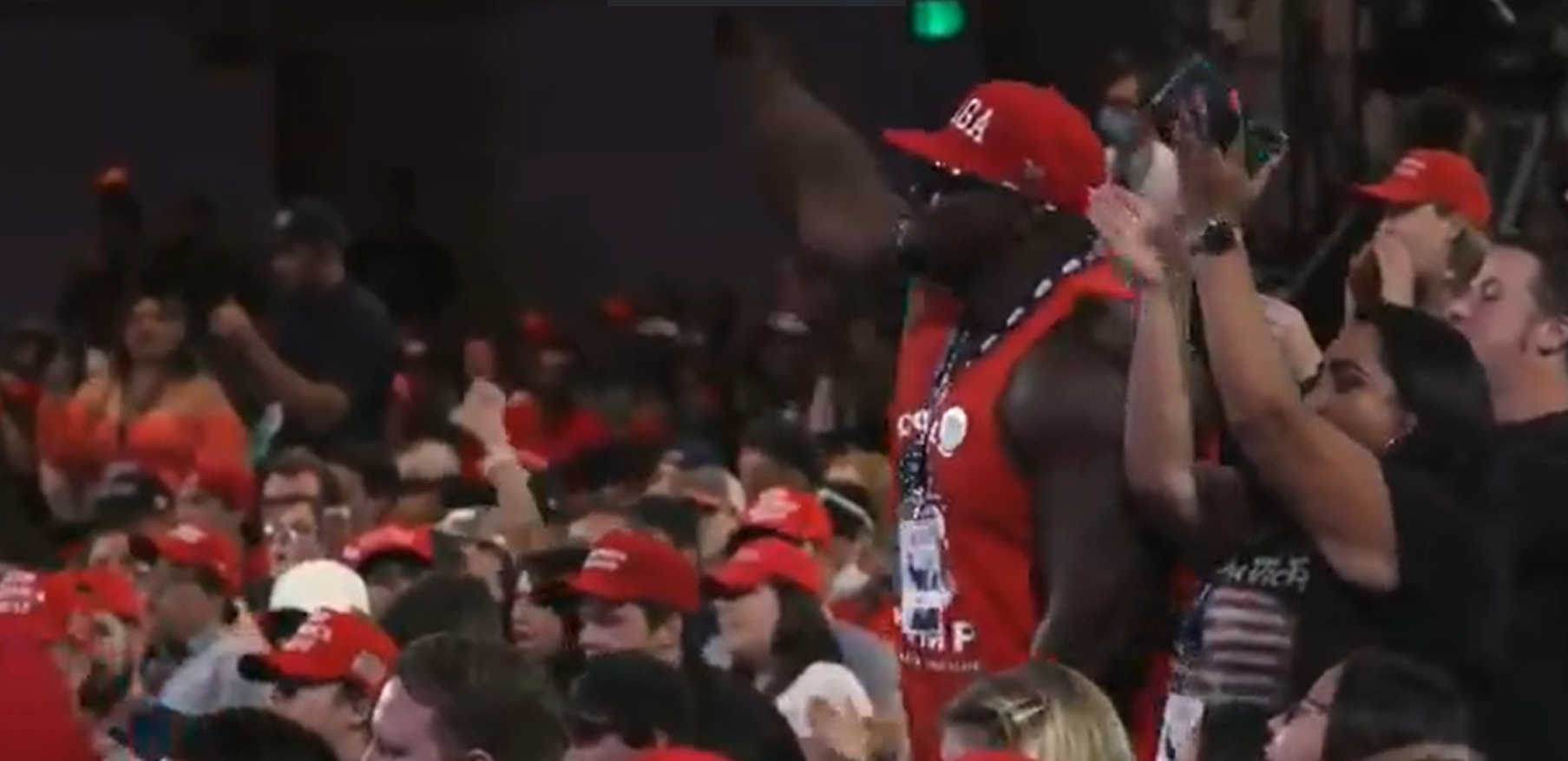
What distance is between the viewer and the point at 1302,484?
4902 millimetres

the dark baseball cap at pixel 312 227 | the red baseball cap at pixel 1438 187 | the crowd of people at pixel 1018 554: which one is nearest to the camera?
the crowd of people at pixel 1018 554

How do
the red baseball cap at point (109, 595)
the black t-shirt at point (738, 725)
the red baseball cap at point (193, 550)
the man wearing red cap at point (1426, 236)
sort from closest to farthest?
the black t-shirt at point (738, 725)
the man wearing red cap at point (1426, 236)
the red baseball cap at point (109, 595)
the red baseball cap at point (193, 550)

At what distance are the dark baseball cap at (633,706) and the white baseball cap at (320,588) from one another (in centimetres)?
249

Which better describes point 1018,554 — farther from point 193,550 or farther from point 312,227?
point 312,227

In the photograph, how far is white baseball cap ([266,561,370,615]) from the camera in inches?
320

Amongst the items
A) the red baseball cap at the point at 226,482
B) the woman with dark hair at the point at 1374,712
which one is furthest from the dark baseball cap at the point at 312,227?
the woman with dark hair at the point at 1374,712

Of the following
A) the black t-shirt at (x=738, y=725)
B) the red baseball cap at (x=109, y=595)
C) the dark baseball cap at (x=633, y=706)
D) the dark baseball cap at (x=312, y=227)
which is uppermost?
the dark baseball cap at (x=633, y=706)

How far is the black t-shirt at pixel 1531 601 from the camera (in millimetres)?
5090

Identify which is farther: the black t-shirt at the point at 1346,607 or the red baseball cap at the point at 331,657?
the red baseball cap at the point at 331,657

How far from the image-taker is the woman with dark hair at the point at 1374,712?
170 inches

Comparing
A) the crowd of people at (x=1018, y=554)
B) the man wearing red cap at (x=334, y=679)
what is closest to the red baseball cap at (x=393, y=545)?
the crowd of people at (x=1018, y=554)

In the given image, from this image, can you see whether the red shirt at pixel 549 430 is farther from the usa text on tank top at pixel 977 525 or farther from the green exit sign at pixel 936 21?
the usa text on tank top at pixel 977 525

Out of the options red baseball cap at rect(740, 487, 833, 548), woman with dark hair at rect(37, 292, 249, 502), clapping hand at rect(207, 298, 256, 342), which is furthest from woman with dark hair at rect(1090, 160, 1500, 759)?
clapping hand at rect(207, 298, 256, 342)

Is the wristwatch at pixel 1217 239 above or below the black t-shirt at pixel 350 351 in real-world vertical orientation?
above
